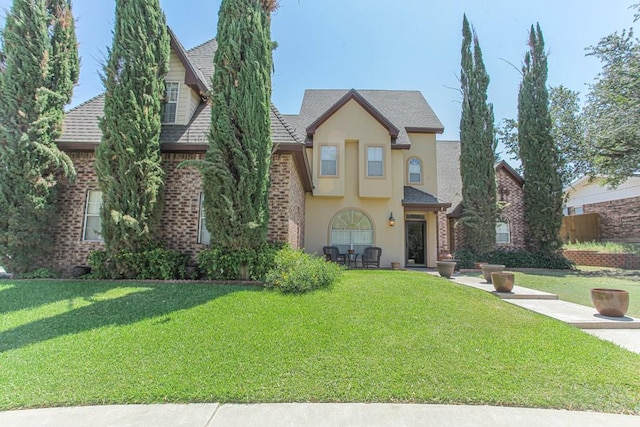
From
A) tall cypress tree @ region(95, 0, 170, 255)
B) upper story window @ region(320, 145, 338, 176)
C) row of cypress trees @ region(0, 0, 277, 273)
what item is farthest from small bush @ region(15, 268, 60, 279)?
upper story window @ region(320, 145, 338, 176)

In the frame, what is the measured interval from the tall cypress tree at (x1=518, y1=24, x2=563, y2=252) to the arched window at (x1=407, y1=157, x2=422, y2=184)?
6.05 meters

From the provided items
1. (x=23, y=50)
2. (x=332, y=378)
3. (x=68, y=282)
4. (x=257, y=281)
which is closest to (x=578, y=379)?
(x=332, y=378)

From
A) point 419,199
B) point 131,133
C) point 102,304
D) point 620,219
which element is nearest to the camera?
point 102,304

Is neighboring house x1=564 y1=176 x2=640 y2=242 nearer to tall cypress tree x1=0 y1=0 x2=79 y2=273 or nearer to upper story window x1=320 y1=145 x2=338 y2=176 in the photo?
upper story window x1=320 y1=145 x2=338 y2=176

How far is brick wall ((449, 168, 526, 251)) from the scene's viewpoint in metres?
16.1

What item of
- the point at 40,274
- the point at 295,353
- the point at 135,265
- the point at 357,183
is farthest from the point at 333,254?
the point at 40,274

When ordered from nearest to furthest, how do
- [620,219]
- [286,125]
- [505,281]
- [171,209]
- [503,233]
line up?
[505,281]
[171,209]
[286,125]
[503,233]
[620,219]

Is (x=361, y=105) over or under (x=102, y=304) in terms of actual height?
over

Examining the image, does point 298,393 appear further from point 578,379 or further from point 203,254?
point 203,254

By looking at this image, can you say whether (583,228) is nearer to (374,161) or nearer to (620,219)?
(620,219)

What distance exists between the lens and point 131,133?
7.41 m

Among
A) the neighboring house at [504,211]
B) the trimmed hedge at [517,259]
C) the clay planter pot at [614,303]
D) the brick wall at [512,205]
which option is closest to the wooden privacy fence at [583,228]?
the brick wall at [512,205]

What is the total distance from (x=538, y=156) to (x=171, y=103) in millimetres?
17806

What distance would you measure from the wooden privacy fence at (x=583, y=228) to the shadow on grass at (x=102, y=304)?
84.7 ft
